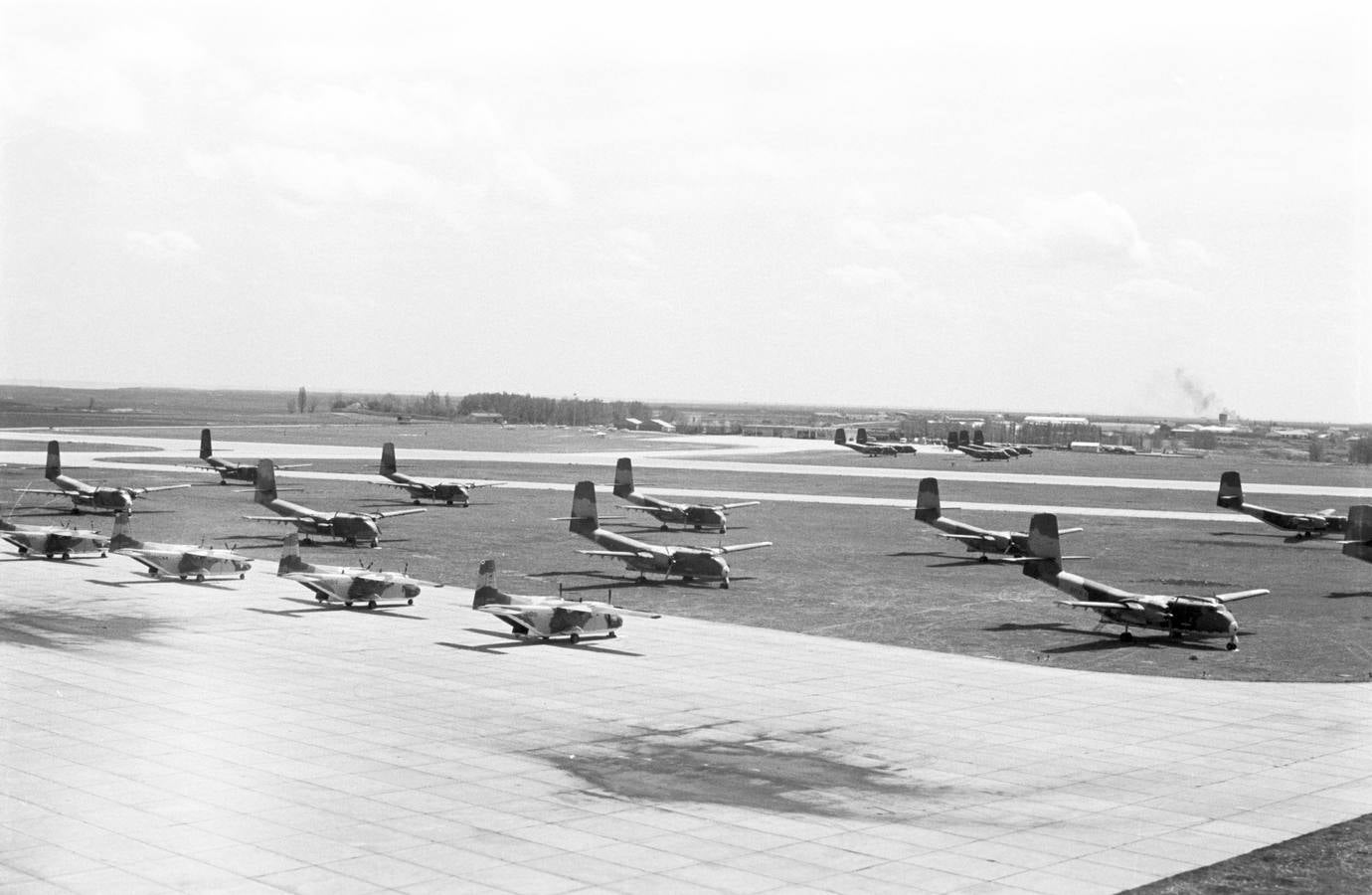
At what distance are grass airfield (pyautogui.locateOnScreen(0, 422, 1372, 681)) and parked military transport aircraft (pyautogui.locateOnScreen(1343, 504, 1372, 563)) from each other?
87.6 inches

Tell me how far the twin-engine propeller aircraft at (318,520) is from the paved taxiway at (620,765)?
82.0 ft

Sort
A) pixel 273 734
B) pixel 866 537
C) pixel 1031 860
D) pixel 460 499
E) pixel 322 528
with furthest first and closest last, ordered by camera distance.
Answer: pixel 460 499, pixel 866 537, pixel 322 528, pixel 273 734, pixel 1031 860

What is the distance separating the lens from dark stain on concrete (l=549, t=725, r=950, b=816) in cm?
2894

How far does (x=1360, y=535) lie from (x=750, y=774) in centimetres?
4322

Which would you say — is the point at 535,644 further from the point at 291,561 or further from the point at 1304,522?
the point at 1304,522

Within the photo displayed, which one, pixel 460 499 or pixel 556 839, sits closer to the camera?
pixel 556 839

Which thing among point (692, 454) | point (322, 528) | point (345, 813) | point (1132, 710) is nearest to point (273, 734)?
point (345, 813)

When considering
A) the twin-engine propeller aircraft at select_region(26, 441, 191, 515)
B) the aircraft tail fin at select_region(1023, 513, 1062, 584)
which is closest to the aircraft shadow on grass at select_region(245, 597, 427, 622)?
the aircraft tail fin at select_region(1023, 513, 1062, 584)

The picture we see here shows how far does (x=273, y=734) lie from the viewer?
109ft

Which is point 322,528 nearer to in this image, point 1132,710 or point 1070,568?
point 1070,568

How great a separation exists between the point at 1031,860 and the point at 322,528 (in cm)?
5733

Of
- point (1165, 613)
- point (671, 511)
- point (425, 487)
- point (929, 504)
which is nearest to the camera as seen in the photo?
point (1165, 613)

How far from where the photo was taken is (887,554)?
77.2 meters

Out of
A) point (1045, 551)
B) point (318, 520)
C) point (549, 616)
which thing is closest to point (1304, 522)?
point (1045, 551)
